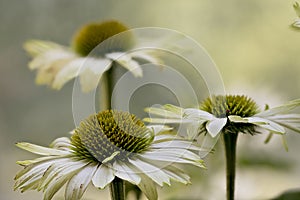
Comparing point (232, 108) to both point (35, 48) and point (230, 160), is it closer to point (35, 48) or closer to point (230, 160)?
point (230, 160)

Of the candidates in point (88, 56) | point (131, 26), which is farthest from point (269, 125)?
point (131, 26)

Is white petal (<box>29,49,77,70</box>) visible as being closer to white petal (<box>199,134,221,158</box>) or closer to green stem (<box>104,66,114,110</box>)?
green stem (<box>104,66,114,110</box>)

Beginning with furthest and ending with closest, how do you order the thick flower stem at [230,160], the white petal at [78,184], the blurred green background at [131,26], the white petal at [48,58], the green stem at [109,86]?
the blurred green background at [131,26], the white petal at [48,58], the green stem at [109,86], the thick flower stem at [230,160], the white petal at [78,184]

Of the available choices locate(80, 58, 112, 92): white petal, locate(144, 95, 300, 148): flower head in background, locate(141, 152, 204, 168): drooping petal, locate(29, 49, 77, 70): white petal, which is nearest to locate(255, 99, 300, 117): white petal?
locate(144, 95, 300, 148): flower head in background

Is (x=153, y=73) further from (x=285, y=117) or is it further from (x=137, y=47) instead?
(x=285, y=117)

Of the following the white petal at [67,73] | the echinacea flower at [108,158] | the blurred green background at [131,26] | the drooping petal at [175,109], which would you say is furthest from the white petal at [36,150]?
the blurred green background at [131,26]

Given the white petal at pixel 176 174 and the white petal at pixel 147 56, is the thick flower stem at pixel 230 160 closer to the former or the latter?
the white petal at pixel 176 174

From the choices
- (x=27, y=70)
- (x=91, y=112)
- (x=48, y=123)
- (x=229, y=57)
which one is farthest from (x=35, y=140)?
(x=91, y=112)
